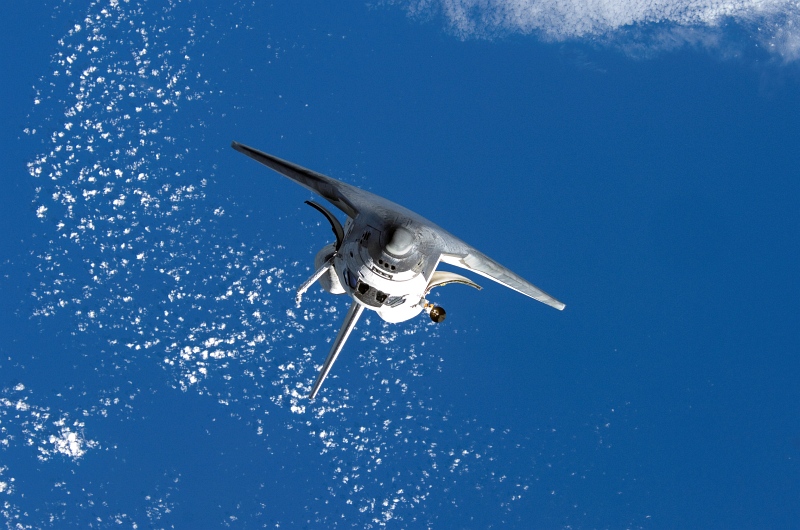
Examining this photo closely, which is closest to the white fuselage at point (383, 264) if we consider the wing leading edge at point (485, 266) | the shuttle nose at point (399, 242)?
the shuttle nose at point (399, 242)

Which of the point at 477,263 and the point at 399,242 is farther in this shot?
the point at 477,263

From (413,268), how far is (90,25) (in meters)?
11.6

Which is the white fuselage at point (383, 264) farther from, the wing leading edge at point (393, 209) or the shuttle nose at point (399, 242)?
the wing leading edge at point (393, 209)

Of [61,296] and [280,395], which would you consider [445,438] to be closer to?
[280,395]

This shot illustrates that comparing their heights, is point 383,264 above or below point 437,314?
below

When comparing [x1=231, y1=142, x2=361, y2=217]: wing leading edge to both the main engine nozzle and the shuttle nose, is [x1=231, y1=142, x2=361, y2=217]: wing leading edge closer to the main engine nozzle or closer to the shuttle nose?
the shuttle nose

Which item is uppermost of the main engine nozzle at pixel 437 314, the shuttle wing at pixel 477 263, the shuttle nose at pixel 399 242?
the shuttle wing at pixel 477 263

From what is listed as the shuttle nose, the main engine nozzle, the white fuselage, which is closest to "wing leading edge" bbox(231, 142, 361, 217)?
the white fuselage

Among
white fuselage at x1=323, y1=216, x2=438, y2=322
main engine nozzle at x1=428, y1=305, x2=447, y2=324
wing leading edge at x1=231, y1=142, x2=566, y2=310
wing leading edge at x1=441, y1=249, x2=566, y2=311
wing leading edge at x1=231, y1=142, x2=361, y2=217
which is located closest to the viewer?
white fuselage at x1=323, y1=216, x2=438, y2=322

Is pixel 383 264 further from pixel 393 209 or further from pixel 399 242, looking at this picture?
pixel 393 209

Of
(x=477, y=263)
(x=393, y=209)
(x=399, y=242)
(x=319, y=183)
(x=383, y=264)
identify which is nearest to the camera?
(x=399, y=242)

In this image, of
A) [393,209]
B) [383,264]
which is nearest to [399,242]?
[383,264]

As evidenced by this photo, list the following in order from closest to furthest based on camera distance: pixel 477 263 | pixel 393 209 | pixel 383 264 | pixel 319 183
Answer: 1. pixel 383 264
2. pixel 393 209
3. pixel 477 263
4. pixel 319 183

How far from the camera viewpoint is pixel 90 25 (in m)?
15.0
